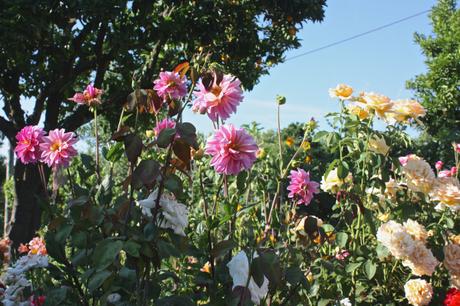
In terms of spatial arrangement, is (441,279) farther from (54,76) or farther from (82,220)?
(54,76)

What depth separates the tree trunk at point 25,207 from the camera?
625 centimetres

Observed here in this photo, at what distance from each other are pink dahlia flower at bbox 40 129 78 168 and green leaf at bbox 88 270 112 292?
1.62 feet

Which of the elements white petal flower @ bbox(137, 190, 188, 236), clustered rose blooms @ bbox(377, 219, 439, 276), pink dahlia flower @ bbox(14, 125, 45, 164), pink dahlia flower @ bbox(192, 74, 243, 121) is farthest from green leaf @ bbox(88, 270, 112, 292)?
clustered rose blooms @ bbox(377, 219, 439, 276)

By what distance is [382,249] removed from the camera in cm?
196

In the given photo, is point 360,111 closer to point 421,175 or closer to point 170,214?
point 421,175

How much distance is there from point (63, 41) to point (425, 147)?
7689mm

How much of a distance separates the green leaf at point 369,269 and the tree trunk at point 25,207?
16.0ft

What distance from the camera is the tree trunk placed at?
6.25 meters

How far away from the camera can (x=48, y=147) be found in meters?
1.62

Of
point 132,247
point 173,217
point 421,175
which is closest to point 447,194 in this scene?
point 421,175

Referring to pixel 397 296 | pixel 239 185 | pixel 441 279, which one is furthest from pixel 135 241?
pixel 441 279

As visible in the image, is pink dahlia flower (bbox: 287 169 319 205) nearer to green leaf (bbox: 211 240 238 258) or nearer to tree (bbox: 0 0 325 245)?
green leaf (bbox: 211 240 238 258)

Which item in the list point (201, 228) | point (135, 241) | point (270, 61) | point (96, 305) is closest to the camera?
point (135, 241)

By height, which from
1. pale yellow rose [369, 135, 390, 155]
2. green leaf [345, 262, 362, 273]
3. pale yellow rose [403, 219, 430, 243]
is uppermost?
pale yellow rose [369, 135, 390, 155]
